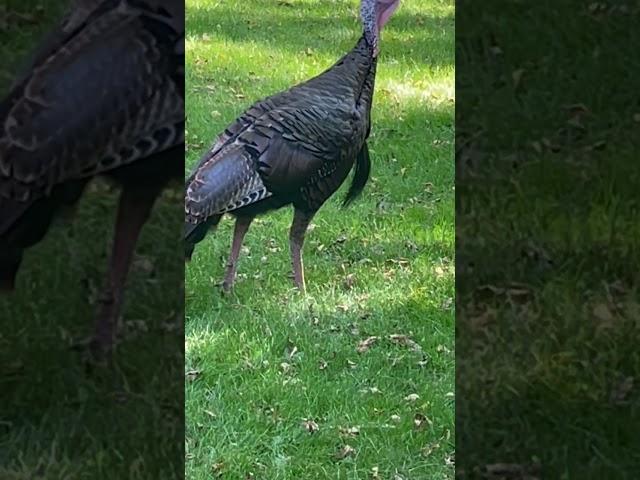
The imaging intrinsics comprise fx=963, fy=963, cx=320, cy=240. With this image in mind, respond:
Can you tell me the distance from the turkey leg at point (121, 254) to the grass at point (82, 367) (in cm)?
2

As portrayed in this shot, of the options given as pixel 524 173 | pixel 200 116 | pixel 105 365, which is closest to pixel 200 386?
pixel 105 365

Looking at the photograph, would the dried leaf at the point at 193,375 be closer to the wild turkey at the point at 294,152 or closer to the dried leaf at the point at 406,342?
the wild turkey at the point at 294,152

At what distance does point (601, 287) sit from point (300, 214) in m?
0.78

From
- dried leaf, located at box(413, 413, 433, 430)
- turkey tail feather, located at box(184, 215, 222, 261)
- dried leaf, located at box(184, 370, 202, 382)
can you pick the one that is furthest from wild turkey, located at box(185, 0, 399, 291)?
dried leaf, located at box(413, 413, 433, 430)

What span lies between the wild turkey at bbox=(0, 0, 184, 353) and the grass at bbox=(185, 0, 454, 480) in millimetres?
381

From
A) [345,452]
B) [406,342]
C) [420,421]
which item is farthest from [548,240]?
[345,452]

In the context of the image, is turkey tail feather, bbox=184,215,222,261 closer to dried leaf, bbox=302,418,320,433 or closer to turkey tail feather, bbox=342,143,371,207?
turkey tail feather, bbox=342,143,371,207

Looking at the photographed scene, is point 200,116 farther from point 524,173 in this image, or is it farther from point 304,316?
point 524,173

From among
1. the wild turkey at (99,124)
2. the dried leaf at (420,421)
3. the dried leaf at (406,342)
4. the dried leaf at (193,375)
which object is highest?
the wild turkey at (99,124)

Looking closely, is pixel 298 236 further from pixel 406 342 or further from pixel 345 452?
pixel 345 452

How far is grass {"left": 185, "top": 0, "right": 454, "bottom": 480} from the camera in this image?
251 centimetres

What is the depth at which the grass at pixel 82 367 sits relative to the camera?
2.10 metres

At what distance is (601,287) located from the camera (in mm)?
2232

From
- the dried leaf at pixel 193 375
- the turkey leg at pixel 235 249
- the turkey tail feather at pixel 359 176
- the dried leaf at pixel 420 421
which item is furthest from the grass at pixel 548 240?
the dried leaf at pixel 193 375
